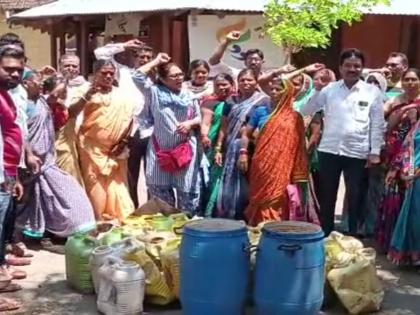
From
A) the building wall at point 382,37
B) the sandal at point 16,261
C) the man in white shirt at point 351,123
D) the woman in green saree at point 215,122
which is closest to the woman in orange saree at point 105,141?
the woman in green saree at point 215,122

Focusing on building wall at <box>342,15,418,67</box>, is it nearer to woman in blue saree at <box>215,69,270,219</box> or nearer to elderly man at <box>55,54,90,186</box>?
woman in blue saree at <box>215,69,270,219</box>

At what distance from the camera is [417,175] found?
565cm

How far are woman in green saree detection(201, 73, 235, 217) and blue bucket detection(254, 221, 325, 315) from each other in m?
2.00

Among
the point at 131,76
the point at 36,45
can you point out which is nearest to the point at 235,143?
the point at 131,76

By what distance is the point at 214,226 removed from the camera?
4570 millimetres

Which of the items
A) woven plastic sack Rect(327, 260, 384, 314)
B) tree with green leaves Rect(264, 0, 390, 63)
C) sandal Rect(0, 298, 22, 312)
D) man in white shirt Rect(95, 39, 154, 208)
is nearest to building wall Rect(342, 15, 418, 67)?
man in white shirt Rect(95, 39, 154, 208)

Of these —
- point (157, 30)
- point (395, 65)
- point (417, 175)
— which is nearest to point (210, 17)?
point (157, 30)

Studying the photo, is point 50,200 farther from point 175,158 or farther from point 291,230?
point 291,230

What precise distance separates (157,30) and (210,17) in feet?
5.61

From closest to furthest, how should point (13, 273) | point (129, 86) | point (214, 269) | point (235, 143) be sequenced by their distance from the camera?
point (214, 269), point (13, 273), point (235, 143), point (129, 86)

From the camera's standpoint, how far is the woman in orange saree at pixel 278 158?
5973 millimetres

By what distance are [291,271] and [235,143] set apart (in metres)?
2.00

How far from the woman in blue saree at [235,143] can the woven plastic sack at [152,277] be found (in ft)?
5.15

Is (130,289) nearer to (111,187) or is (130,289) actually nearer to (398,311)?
(398,311)
